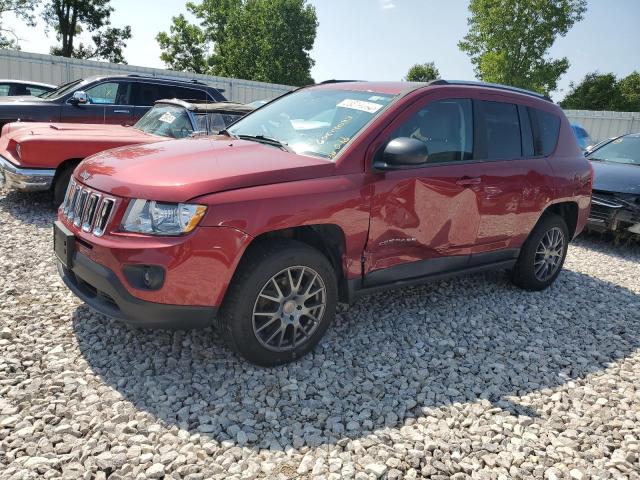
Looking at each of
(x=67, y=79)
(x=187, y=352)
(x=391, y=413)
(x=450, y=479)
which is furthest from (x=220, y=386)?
(x=67, y=79)

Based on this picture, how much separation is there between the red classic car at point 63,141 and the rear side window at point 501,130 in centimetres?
335

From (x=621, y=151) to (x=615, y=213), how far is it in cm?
201

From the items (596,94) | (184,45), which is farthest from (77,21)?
(596,94)

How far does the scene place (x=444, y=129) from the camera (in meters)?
3.92

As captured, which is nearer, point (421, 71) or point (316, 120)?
point (316, 120)

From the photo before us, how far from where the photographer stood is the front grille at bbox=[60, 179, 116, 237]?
9.53 feet

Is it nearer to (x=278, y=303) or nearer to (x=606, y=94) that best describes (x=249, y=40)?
(x=606, y=94)

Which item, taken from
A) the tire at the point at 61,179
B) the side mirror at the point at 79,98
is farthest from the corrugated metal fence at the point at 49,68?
the tire at the point at 61,179

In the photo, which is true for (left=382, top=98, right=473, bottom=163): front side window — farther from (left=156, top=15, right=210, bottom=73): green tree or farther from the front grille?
(left=156, top=15, right=210, bottom=73): green tree

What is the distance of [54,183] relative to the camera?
618 centimetres

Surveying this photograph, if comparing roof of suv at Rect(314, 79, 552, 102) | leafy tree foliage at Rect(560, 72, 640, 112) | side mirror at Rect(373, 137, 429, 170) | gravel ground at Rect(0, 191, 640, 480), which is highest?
leafy tree foliage at Rect(560, 72, 640, 112)

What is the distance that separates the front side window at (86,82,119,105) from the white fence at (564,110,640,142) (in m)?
20.9

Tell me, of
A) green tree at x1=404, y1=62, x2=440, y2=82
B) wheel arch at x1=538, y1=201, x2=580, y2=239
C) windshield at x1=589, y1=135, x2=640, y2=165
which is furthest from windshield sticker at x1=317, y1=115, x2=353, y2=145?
green tree at x1=404, y1=62, x2=440, y2=82

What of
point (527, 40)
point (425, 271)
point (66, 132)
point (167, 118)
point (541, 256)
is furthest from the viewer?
point (527, 40)
